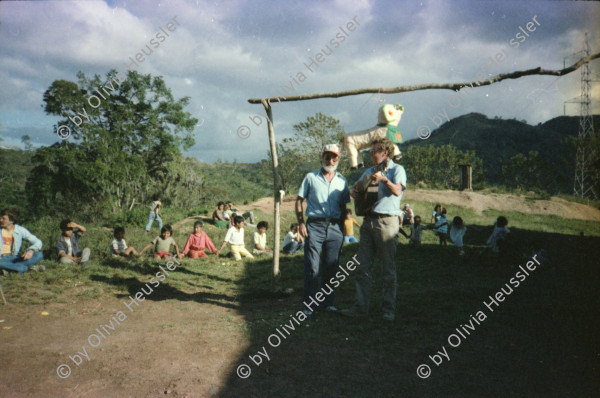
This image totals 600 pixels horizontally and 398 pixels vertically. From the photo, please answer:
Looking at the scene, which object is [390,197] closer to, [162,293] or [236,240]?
[162,293]

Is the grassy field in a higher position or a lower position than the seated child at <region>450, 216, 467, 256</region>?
lower

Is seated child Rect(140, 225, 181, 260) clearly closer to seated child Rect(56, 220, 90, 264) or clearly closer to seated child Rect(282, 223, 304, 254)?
seated child Rect(56, 220, 90, 264)

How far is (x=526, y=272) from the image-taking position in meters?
7.17

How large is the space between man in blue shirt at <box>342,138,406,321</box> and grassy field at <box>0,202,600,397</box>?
32 cm

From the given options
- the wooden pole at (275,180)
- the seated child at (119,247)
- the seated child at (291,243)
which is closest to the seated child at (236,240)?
the seated child at (291,243)

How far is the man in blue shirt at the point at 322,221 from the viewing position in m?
4.60

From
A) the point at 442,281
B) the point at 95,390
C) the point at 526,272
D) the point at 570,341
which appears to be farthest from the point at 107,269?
the point at 526,272

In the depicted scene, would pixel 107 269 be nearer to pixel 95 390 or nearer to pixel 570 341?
pixel 95 390

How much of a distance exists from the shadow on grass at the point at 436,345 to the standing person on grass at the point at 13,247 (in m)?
4.65

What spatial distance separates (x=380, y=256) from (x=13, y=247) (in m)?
7.20

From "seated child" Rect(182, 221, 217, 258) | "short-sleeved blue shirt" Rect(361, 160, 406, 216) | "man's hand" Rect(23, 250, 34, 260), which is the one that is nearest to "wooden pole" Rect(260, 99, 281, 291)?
"short-sleeved blue shirt" Rect(361, 160, 406, 216)

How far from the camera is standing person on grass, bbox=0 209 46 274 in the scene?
6844mm

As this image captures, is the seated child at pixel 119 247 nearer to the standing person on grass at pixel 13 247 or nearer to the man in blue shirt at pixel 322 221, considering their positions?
the standing person on grass at pixel 13 247

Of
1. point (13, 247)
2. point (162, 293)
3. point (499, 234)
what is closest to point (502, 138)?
point (499, 234)
